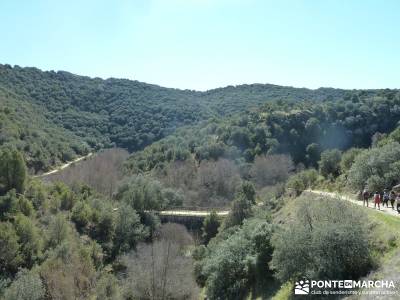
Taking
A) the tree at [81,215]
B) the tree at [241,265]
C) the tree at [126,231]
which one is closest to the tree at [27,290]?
the tree at [241,265]

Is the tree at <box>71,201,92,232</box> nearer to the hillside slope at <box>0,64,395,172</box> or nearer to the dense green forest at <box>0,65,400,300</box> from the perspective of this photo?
the dense green forest at <box>0,65,400,300</box>

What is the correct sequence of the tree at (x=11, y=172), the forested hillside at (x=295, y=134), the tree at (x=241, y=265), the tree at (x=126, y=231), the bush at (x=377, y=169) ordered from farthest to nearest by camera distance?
the forested hillside at (x=295, y=134), the tree at (x=11, y=172), the tree at (x=126, y=231), the bush at (x=377, y=169), the tree at (x=241, y=265)

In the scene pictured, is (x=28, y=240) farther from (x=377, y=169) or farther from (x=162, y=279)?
(x=377, y=169)

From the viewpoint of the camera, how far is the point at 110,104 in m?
150

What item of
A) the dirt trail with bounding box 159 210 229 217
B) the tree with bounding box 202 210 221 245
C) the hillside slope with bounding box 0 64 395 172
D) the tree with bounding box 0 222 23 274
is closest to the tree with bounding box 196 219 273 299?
the tree with bounding box 0 222 23 274

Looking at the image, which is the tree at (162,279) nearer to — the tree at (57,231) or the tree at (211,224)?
the tree at (57,231)

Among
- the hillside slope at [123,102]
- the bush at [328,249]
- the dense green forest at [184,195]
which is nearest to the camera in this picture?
the bush at [328,249]

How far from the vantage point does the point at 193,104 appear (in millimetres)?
154000

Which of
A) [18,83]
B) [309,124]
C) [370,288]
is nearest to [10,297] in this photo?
[370,288]

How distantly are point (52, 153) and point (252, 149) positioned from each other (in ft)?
138

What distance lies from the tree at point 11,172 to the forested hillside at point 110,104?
33998 mm

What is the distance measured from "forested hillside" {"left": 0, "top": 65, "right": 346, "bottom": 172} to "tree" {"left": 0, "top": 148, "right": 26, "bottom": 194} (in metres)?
34.0

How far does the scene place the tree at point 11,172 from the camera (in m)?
55.3

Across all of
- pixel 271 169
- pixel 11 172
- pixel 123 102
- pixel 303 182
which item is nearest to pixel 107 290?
pixel 11 172
